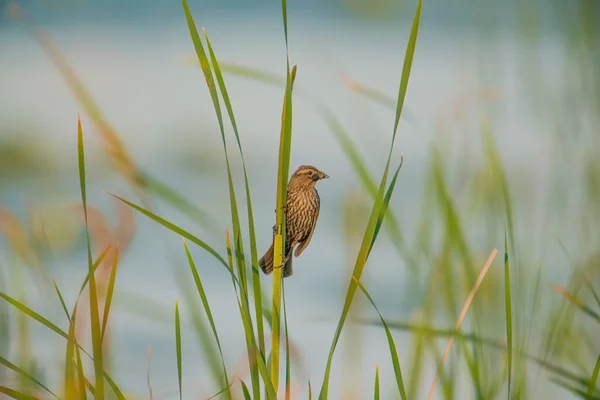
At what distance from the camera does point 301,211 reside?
3361 millimetres

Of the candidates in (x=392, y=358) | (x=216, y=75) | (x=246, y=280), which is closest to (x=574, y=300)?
(x=392, y=358)

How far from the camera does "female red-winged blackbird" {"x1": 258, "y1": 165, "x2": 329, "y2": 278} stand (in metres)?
3.15

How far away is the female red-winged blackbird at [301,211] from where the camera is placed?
124 inches

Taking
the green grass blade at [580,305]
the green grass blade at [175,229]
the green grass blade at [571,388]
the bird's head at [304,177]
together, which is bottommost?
the green grass blade at [571,388]

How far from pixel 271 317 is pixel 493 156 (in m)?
0.77

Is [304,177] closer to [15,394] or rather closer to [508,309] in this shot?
[508,309]

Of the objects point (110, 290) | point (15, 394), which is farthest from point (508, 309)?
point (15, 394)

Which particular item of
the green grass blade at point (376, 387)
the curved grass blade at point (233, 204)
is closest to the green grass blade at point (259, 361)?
the curved grass blade at point (233, 204)

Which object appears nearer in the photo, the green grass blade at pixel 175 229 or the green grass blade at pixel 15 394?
the green grass blade at pixel 175 229

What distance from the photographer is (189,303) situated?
176cm

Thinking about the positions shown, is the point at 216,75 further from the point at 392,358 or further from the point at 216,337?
the point at 392,358

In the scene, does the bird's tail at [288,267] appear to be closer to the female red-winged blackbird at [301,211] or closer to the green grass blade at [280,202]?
the female red-winged blackbird at [301,211]

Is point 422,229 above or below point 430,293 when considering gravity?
above

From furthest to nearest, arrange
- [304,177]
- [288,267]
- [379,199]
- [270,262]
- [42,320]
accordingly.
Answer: [304,177] < [270,262] < [288,267] < [42,320] < [379,199]
